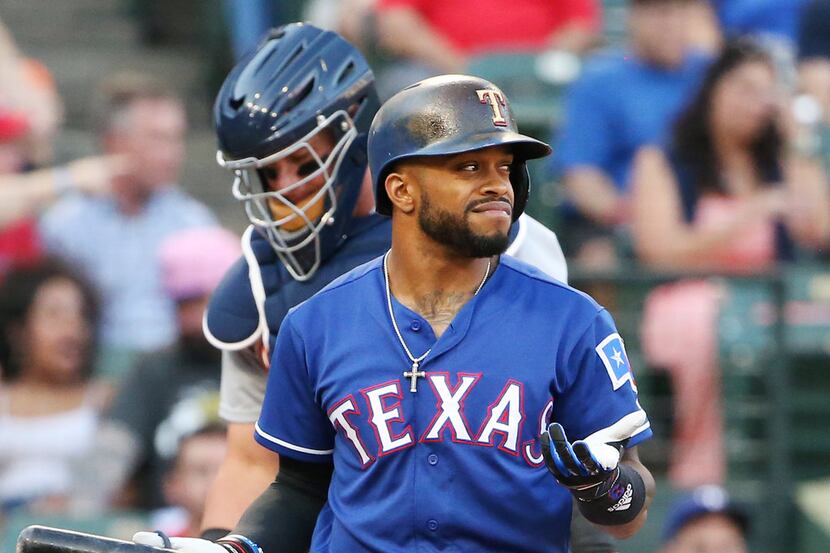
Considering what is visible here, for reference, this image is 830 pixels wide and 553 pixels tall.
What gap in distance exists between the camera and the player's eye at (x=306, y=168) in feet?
12.7

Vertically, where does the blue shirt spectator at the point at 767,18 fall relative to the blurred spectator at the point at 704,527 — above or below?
above

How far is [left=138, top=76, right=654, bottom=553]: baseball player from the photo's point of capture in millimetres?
3014

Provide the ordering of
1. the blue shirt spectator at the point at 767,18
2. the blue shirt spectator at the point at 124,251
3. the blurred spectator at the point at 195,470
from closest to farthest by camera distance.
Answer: the blurred spectator at the point at 195,470 → the blue shirt spectator at the point at 124,251 → the blue shirt spectator at the point at 767,18

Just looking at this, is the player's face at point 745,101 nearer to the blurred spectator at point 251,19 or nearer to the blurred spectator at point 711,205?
the blurred spectator at point 711,205

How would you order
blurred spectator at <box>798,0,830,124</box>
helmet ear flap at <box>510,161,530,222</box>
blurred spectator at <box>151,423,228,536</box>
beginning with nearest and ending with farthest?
1. helmet ear flap at <box>510,161,530,222</box>
2. blurred spectator at <box>151,423,228,536</box>
3. blurred spectator at <box>798,0,830,124</box>

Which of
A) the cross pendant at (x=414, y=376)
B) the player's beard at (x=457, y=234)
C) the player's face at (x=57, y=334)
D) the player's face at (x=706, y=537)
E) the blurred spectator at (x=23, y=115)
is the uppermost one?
the player's beard at (x=457, y=234)

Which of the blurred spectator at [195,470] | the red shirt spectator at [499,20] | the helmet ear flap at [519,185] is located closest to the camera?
the helmet ear flap at [519,185]

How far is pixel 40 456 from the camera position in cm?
706

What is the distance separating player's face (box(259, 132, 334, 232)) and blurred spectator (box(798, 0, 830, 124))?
4.68 m

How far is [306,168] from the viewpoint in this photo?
3.87 metres

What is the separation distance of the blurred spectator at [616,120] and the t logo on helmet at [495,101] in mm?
4184

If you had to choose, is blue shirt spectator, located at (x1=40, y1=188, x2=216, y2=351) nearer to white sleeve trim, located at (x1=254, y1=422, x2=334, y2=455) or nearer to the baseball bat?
white sleeve trim, located at (x1=254, y1=422, x2=334, y2=455)

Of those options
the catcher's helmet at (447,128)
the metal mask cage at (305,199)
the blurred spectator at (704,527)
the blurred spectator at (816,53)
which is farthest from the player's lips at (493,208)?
the blurred spectator at (816,53)

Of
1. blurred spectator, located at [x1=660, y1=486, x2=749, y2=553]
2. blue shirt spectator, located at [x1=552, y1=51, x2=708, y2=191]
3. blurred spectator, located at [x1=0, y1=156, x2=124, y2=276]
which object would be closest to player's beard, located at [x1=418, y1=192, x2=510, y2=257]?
blurred spectator, located at [x1=660, y1=486, x2=749, y2=553]
